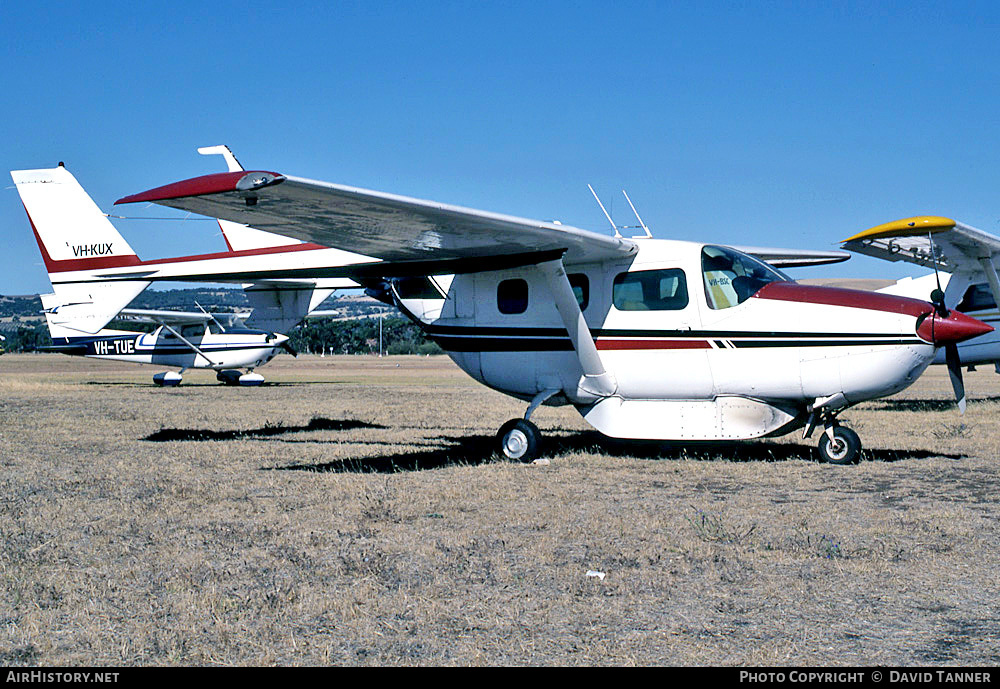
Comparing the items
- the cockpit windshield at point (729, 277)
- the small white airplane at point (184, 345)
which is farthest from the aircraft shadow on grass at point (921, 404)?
the small white airplane at point (184, 345)

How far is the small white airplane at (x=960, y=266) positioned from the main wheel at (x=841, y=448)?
1.27 meters

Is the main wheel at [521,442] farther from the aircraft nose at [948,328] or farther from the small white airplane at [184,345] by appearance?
the small white airplane at [184,345]

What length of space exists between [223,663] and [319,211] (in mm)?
5038

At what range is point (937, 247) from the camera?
1484 centimetres

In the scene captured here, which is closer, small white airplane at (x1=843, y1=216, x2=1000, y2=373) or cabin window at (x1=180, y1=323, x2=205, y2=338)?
small white airplane at (x1=843, y1=216, x2=1000, y2=373)

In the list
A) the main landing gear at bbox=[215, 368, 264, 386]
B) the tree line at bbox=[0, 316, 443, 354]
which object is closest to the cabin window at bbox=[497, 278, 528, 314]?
the main landing gear at bbox=[215, 368, 264, 386]

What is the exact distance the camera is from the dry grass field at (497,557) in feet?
12.4

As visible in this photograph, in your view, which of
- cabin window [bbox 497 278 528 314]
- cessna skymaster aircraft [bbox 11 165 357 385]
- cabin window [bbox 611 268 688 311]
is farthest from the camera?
cessna skymaster aircraft [bbox 11 165 357 385]

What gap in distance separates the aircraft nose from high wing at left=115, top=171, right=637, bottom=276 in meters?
3.11

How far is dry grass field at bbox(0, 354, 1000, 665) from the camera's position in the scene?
379cm

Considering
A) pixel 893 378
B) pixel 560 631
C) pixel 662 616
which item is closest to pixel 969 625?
pixel 662 616

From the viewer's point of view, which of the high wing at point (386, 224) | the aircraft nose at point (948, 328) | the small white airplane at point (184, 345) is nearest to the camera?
the high wing at point (386, 224)

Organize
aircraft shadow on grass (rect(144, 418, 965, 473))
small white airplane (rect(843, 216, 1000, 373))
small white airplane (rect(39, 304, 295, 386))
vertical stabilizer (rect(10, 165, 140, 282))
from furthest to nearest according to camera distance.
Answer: small white airplane (rect(39, 304, 295, 386)), vertical stabilizer (rect(10, 165, 140, 282)), small white airplane (rect(843, 216, 1000, 373)), aircraft shadow on grass (rect(144, 418, 965, 473))

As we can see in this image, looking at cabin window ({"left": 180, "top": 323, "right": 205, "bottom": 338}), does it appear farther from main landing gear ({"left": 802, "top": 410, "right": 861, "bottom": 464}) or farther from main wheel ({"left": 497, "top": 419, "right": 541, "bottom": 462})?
main landing gear ({"left": 802, "top": 410, "right": 861, "bottom": 464})
